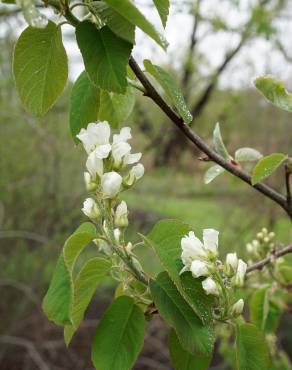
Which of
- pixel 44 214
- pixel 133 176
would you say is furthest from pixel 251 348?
pixel 44 214

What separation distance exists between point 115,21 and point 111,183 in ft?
0.61

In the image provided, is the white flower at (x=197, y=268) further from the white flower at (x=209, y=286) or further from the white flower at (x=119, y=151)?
the white flower at (x=119, y=151)

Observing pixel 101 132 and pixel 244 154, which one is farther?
pixel 244 154

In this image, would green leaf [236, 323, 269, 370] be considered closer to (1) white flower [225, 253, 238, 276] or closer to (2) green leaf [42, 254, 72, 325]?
(1) white flower [225, 253, 238, 276]

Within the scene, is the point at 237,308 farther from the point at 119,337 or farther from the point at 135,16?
the point at 135,16

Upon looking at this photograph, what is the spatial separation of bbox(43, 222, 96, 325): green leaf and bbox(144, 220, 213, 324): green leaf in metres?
0.08

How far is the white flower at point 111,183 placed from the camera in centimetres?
63

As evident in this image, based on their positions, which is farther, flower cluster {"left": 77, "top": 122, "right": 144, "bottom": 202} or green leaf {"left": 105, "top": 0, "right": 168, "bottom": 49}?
flower cluster {"left": 77, "top": 122, "right": 144, "bottom": 202}

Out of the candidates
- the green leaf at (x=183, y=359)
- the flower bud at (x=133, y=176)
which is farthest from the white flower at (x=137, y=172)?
the green leaf at (x=183, y=359)

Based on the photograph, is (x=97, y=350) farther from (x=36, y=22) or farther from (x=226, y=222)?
(x=226, y=222)

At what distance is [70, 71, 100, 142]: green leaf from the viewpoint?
29.3 inches

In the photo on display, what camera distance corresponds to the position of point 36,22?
53 centimetres

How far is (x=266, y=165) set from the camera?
773 mm

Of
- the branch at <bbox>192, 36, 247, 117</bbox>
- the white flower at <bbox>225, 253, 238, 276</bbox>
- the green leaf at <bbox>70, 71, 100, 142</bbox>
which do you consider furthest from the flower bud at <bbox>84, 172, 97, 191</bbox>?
the branch at <bbox>192, 36, 247, 117</bbox>
